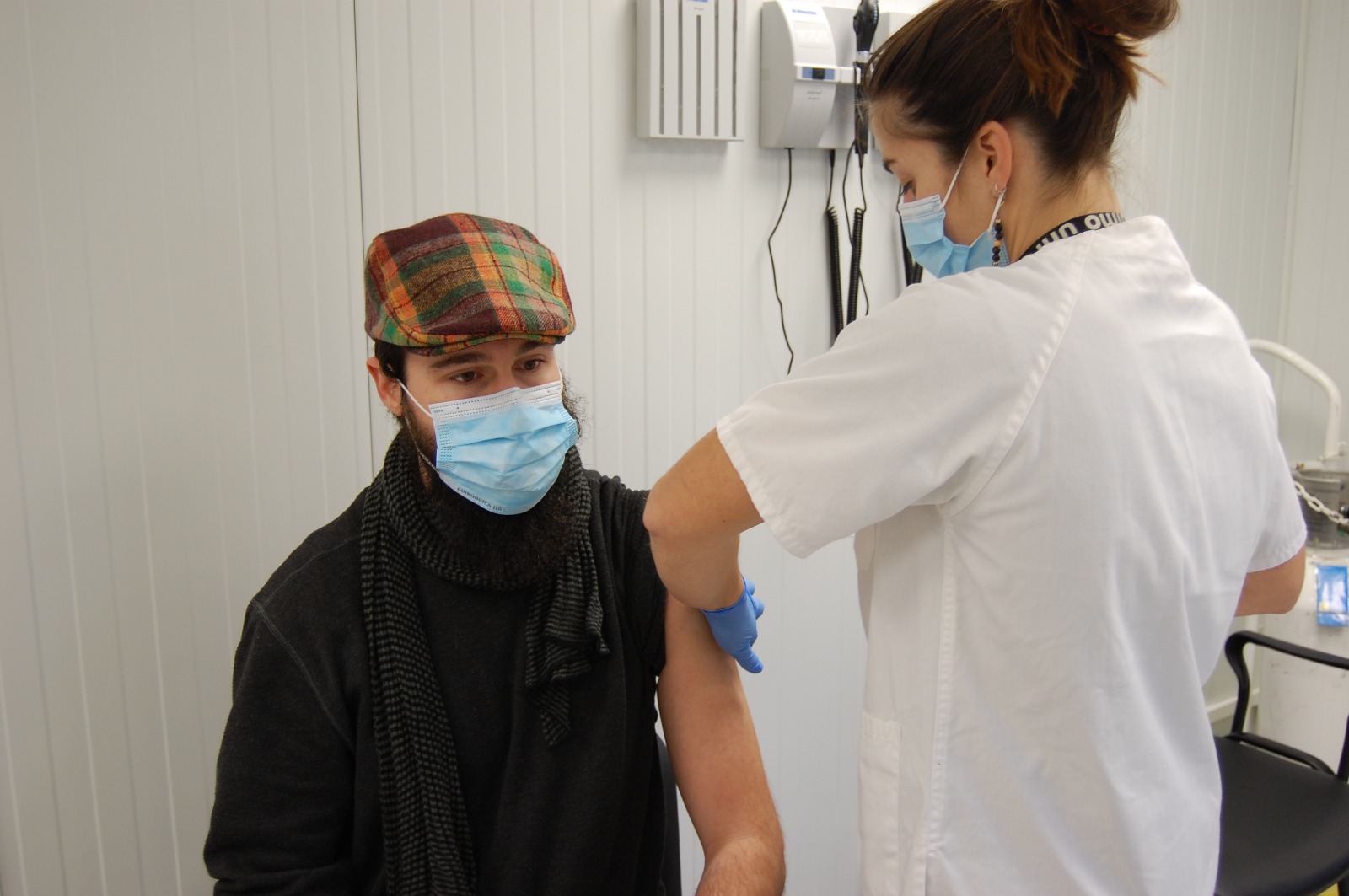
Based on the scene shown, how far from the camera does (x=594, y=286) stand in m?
1.99

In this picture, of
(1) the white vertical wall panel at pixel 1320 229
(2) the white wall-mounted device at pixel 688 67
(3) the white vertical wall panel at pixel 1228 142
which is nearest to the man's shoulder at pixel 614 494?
(2) the white wall-mounted device at pixel 688 67

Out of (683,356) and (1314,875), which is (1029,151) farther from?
(1314,875)

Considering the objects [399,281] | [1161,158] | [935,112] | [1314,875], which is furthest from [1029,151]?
[1161,158]

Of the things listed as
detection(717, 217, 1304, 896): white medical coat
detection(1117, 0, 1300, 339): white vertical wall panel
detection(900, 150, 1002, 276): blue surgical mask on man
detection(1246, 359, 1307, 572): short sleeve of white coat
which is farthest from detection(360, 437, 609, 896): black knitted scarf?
detection(1117, 0, 1300, 339): white vertical wall panel

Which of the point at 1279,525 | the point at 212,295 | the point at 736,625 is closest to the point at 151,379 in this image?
the point at 212,295

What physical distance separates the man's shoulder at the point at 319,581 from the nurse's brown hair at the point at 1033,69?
0.89 metres

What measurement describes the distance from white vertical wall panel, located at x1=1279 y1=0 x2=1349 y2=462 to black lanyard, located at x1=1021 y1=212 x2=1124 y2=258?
2.65 meters

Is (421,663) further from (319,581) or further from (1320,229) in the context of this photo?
(1320,229)

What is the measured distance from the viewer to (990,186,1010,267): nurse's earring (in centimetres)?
112

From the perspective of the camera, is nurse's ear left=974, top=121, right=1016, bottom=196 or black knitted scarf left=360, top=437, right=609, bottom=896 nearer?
nurse's ear left=974, top=121, right=1016, bottom=196

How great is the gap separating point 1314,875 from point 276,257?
2077mm

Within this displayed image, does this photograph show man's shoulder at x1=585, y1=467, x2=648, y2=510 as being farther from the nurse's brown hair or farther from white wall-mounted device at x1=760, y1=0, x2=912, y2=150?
white wall-mounted device at x1=760, y1=0, x2=912, y2=150

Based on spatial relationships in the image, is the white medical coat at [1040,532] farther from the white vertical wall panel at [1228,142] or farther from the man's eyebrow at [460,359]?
the white vertical wall panel at [1228,142]

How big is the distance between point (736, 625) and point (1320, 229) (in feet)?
9.22
